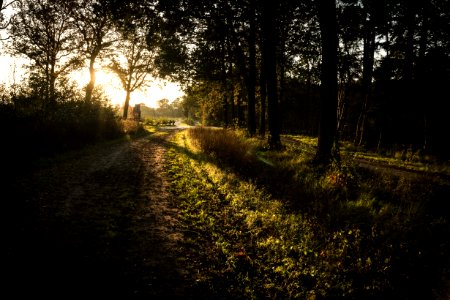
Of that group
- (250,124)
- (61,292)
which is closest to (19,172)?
(61,292)

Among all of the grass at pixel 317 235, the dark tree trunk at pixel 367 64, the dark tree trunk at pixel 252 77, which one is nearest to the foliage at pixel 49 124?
the grass at pixel 317 235

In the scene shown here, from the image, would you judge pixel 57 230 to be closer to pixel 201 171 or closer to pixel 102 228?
pixel 102 228

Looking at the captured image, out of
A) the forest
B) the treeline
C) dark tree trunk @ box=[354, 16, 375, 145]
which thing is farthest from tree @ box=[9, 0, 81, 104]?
dark tree trunk @ box=[354, 16, 375, 145]

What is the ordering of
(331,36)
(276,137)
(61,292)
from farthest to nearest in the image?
(276,137) < (331,36) < (61,292)

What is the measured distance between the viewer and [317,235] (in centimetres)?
514

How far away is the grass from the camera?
3877mm

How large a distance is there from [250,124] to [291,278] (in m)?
15.8

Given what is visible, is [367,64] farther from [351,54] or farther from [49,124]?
[49,124]

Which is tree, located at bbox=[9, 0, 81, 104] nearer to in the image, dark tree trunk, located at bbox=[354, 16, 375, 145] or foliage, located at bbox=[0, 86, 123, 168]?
foliage, located at bbox=[0, 86, 123, 168]

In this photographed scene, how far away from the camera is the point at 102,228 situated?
5266 mm

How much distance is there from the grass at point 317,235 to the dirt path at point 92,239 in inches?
19.7

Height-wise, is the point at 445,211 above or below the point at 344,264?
above

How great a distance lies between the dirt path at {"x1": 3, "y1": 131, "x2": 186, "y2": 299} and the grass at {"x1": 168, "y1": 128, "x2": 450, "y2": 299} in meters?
0.50

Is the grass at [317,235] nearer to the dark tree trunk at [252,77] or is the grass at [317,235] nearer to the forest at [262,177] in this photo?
the forest at [262,177]
